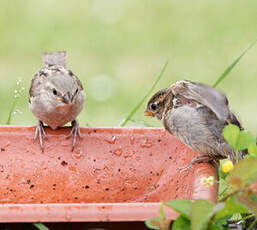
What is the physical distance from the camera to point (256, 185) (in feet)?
8.28

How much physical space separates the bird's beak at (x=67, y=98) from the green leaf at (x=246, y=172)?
5.38ft

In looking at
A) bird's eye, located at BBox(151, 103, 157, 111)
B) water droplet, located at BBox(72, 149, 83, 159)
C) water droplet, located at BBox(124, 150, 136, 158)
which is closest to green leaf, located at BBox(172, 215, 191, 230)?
water droplet, located at BBox(124, 150, 136, 158)

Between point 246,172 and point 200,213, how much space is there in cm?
22

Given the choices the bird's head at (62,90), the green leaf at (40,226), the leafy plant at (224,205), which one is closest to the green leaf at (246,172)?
the leafy plant at (224,205)

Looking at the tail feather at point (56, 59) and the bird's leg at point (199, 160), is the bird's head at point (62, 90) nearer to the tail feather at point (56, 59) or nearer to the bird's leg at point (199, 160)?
the tail feather at point (56, 59)

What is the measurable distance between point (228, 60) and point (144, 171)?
153 inches

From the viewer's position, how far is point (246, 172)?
253cm

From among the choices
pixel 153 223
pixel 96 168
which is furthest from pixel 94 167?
pixel 153 223

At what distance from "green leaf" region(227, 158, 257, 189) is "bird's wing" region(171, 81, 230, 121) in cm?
49

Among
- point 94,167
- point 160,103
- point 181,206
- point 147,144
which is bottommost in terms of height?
point 94,167

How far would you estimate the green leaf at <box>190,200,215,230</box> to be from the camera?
2.45 meters

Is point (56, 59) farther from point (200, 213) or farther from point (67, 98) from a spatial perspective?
point (200, 213)

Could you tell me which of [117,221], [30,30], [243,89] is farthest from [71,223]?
[30,30]

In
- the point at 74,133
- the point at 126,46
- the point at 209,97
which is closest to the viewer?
the point at 209,97
